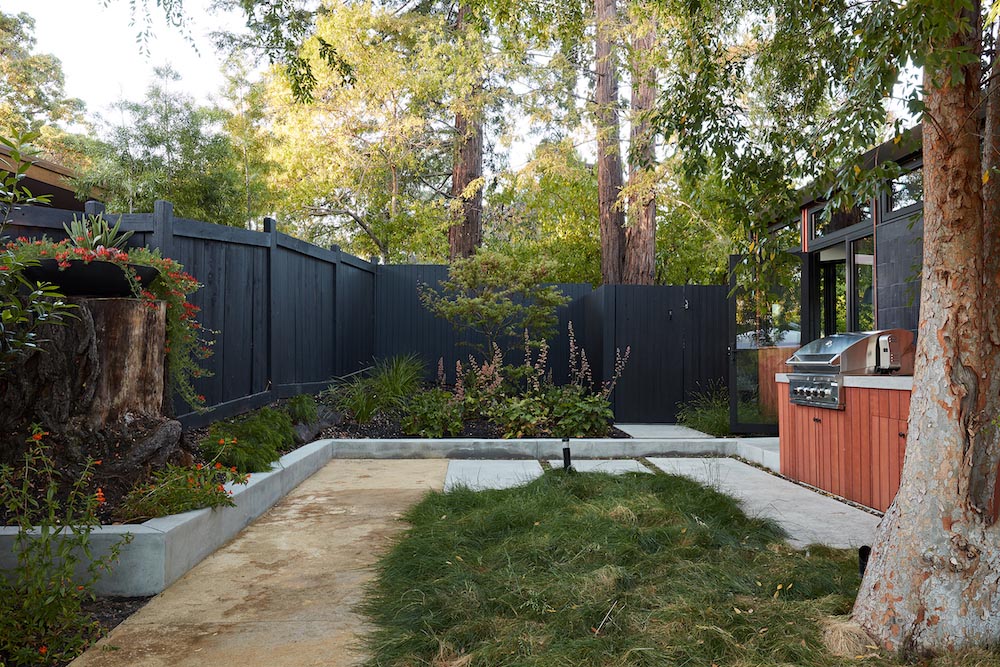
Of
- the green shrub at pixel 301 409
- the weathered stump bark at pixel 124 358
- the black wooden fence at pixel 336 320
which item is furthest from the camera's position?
the green shrub at pixel 301 409

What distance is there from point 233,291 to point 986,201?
17.7 feet

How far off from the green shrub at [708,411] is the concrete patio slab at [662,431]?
10 cm

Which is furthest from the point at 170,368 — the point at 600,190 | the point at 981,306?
the point at 600,190

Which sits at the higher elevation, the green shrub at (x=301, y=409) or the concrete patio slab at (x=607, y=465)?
the green shrub at (x=301, y=409)

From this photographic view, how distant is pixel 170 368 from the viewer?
15.4 ft

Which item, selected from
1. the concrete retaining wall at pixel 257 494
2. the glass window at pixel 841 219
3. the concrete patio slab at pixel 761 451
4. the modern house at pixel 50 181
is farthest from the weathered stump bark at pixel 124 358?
the modern house at pixel 50 181

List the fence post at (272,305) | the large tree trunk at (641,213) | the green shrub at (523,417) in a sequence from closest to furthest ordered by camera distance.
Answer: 1. the fence post at (272,305)
2. the green shrub at (523,417)
3. the large tree trunk at (641,213)

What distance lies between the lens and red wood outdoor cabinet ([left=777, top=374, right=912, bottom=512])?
484 cm

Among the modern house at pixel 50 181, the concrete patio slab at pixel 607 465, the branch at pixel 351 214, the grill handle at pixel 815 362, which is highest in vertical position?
the branch at pixel 351 214

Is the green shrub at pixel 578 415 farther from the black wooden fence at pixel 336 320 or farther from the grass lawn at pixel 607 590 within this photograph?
the grass lawn at pixel 607 590

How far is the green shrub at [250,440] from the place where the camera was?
5.10 metres

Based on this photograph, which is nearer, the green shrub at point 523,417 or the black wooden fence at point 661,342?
the green shrub at point 523,417

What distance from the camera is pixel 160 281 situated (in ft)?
15.0

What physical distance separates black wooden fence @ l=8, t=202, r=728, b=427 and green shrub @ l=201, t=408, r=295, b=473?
0.52 feet
